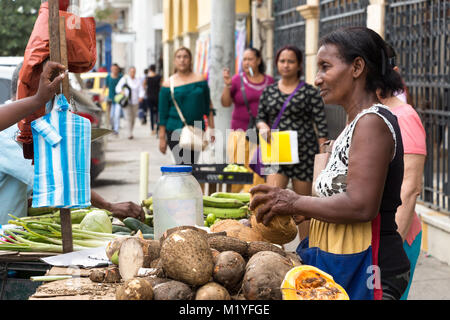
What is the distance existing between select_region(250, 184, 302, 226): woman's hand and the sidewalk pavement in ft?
11.6

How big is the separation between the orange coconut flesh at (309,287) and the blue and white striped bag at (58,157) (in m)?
1.32

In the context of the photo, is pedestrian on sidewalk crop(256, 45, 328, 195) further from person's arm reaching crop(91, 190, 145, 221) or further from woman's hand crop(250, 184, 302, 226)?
woman's hand crop(250, 184, 302, 226)

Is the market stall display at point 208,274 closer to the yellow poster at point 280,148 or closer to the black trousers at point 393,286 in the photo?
the black trousers at point 393,286

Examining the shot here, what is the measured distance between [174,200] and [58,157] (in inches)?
24.7

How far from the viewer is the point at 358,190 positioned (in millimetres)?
2631

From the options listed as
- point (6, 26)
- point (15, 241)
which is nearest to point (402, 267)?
point (15, 241)

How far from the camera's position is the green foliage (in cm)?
1155

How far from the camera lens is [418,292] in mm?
6070

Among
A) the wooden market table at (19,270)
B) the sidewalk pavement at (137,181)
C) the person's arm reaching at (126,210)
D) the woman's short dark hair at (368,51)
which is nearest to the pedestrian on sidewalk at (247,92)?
the sidewalk pavement at (137,181)

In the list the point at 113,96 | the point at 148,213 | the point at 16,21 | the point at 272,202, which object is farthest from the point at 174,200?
the point at 113,96

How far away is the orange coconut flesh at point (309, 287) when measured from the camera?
2379 millimetres

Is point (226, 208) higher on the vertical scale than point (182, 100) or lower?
lower

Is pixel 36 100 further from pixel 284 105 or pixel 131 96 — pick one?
pixel 131 96

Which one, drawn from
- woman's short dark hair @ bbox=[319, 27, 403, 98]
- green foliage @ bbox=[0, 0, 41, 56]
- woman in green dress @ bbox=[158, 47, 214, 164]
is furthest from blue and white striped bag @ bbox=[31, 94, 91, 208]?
green foliage @ bbox=[0, 0, 41, 56]
